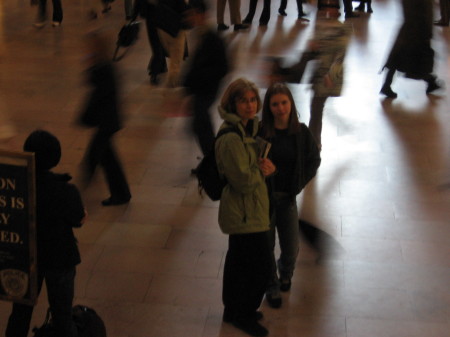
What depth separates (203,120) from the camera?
7.01 metres

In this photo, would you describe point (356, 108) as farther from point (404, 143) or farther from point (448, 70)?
point (448, 70)

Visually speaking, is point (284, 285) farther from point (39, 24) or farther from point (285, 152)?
point (39, 24)

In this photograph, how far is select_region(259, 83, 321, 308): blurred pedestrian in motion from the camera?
482cm

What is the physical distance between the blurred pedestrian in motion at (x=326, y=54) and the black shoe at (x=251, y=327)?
2690 mm

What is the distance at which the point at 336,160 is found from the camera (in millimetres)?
7715

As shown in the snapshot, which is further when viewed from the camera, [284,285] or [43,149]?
[284,285]

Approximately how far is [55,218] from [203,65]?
2.89 m

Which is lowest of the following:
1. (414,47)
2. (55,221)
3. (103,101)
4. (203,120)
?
(414,47)

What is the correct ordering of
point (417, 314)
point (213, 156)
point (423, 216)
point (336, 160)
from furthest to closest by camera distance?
point (336, 160) → point (423, 216) → point (417, 314) → point (213, 156)

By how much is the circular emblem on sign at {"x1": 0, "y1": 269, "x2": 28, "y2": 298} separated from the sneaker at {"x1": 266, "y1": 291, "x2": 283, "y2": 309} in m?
1.84

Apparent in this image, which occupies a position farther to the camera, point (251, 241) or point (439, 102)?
point (439, 102)

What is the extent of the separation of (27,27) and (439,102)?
7317mm

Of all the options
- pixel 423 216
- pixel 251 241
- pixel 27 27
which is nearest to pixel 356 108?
pixel 423 216

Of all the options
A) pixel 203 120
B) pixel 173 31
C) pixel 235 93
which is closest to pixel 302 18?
pixel 173 31
